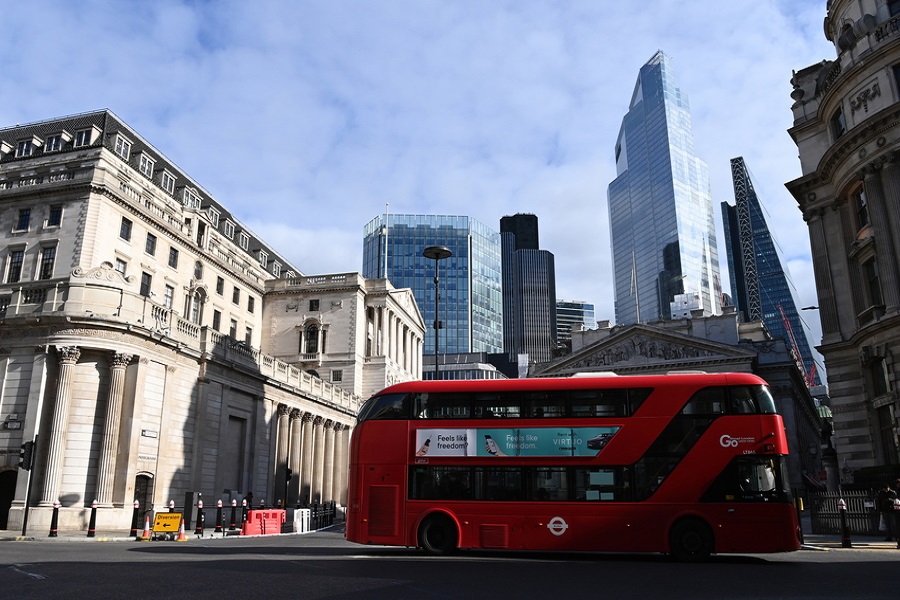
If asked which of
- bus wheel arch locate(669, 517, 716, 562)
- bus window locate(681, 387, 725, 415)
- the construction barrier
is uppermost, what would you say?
bus window locate(681, 387, 725, 415)

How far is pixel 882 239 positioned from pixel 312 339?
4693 cm

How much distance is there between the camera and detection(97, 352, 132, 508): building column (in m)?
27.6

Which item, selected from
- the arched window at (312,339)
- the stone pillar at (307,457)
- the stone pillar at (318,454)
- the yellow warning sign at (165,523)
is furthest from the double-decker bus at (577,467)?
the arched window at (312,339)

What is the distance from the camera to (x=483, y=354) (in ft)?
463

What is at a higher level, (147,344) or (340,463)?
(147,344)

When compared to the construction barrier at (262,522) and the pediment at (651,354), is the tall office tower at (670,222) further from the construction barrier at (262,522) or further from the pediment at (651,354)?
the construction barrier at (262,522)

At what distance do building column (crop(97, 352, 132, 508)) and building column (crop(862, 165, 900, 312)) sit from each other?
1258 inches

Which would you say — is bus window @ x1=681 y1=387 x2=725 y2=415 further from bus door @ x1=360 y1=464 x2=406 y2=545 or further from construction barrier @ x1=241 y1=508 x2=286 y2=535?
construction barrier @ x1=241 y1=508 x2=286 y2=535

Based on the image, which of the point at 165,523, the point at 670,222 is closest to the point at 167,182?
the point at 165,523

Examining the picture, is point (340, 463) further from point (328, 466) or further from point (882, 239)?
point (882, 239)

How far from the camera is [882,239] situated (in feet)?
90.4

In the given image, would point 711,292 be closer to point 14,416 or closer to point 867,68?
point 867,68

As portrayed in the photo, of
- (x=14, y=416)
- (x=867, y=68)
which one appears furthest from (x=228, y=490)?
(x=867, y=68)

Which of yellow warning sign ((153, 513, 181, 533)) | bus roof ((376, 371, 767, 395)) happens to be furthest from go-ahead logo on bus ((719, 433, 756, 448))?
yellow warning sign ((153, 513, 181, 533))
